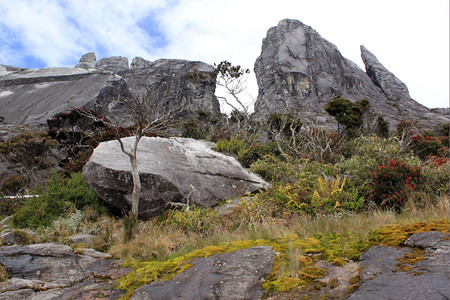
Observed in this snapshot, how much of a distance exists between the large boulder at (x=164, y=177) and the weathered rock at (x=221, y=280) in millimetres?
5590

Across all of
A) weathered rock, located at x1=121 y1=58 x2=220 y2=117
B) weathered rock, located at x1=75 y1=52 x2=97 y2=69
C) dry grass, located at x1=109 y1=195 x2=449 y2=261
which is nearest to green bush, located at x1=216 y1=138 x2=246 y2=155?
dry grass, located at x1=109 y1=195 x2=449 y2=261

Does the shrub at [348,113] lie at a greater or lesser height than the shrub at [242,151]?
greater

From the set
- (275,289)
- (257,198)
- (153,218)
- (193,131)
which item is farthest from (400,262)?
(193,131)

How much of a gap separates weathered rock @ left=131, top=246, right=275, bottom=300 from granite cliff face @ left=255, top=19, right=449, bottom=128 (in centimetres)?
5578

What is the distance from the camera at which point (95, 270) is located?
4.78 m

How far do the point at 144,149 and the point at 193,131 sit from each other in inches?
339

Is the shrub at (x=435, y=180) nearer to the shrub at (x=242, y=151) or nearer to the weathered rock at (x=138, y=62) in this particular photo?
the shrub at (x=242, y=151)

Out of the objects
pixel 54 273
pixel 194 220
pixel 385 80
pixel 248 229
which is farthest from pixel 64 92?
pixel 385 80

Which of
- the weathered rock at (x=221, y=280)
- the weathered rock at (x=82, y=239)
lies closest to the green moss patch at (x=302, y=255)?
the weathered rock at (x=221, y=280)

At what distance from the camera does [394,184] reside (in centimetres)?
714

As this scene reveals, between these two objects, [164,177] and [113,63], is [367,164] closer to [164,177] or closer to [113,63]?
[164,177]

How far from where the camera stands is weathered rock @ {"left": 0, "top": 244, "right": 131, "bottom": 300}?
12.1 feet

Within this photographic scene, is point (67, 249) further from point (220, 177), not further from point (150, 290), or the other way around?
point (220, 177)

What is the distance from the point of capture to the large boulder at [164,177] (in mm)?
8742
